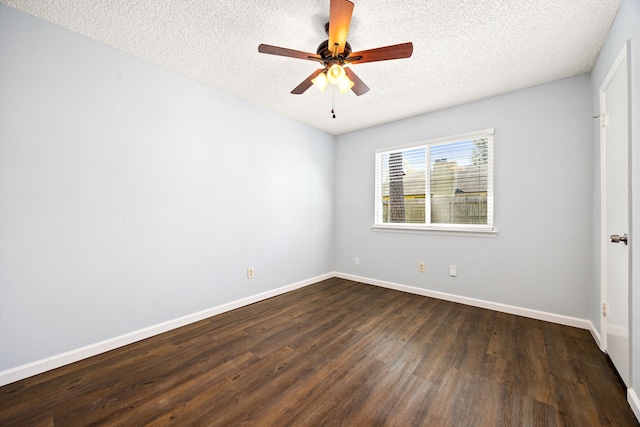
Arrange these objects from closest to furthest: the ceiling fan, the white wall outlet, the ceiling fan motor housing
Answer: the ceiling fan < the ceiling fan motor housing < the white wall outlet

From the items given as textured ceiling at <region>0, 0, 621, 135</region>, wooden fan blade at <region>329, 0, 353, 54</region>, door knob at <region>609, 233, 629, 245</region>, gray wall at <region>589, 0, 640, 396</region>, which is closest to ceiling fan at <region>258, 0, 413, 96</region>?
wooden fan blade at <region>329, 0, 353, 54</region>

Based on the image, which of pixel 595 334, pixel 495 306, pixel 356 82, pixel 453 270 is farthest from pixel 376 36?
pixel 595 334

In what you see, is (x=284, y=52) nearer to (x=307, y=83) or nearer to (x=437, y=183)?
(x=307, y=83)

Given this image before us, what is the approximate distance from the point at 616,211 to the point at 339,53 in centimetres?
228

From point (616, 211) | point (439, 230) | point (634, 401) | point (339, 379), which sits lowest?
point (339, 379)

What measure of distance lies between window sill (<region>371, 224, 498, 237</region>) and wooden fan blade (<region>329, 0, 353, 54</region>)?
2.48 metres

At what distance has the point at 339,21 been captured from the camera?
1.50m

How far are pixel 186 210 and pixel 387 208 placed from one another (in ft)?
9.10

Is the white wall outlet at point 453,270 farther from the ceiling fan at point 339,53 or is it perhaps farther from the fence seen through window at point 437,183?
the ceiling fan at point 339,53

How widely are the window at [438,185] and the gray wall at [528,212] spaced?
120 millimetres

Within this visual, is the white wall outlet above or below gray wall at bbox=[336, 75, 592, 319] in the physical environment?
below

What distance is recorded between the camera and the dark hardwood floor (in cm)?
138

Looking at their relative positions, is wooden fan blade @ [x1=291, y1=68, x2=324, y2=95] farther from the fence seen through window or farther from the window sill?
the window sill

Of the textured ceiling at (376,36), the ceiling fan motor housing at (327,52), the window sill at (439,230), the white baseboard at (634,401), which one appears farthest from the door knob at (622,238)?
the ceiling fan motor housing at (327,52)
